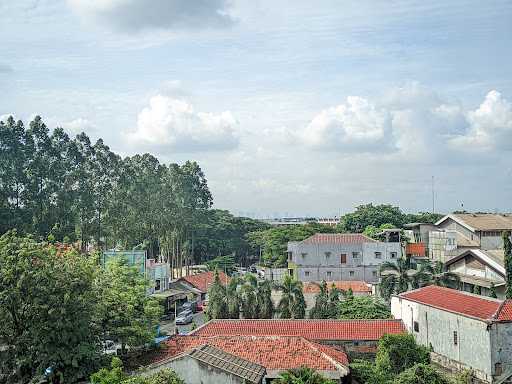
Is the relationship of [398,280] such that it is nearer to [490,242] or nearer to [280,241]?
[490,242]

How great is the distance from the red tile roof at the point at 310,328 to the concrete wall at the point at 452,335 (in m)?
1.04

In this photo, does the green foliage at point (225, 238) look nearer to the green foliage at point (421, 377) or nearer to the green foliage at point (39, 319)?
the green foliage at point (39, 319)

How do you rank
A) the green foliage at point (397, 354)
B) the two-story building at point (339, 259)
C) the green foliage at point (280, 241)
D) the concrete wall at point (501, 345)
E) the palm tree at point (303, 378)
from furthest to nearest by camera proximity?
the green foliage at point (280, 241)
the two-story building at point (339, 259)
the green foliage at point (397, 354)
the concrete wall at point (501, 345)
the palm tree at point (303, 378)

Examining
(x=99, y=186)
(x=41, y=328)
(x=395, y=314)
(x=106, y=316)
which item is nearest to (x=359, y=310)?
(x=395, y=314)

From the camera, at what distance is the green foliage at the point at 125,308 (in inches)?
918

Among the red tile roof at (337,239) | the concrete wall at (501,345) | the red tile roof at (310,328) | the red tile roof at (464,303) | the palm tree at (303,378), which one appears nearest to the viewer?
the palm tree at (303,378)

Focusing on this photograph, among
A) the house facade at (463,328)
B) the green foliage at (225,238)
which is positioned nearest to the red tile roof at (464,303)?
the house facade at (463,328)

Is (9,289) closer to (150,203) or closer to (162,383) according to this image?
(162,383)

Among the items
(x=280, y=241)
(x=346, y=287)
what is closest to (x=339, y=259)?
(x=346, y=287)

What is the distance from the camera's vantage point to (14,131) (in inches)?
1667

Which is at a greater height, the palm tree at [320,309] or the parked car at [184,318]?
the palm tree at [320,309]

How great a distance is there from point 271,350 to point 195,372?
6.19 m

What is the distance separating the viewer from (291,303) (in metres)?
36.8

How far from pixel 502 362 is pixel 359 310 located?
12199 mm
